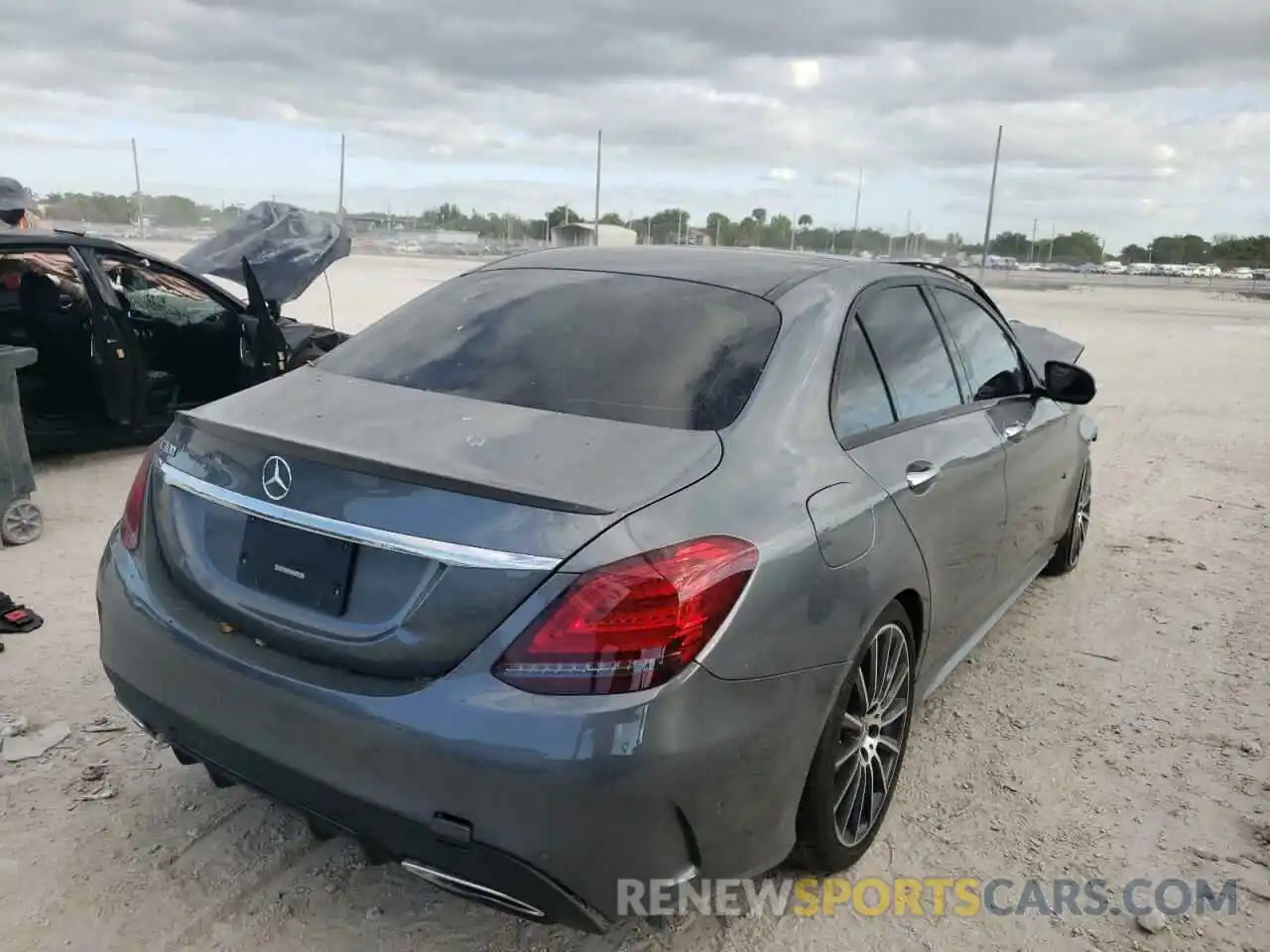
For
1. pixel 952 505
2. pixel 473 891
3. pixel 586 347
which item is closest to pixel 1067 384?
pixel 952 505

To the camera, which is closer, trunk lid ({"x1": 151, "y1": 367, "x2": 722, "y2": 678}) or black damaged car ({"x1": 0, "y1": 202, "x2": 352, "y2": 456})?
trunk lid ({"x1": 151, "y1": 367, "x2": 722, "y2": 678})

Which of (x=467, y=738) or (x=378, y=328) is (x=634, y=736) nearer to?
(x=467, y=738)

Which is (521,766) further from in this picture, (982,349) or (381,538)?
(982,349)

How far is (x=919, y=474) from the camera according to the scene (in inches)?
112

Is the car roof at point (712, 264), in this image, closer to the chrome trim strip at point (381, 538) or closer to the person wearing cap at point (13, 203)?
the chrome trim strip at point (381, 538)

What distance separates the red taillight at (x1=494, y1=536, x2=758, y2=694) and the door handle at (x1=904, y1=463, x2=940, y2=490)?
1.10 meters

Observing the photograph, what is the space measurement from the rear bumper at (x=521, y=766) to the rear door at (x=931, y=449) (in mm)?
834

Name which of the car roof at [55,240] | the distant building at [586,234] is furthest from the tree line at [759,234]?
the car roof at [55,240]

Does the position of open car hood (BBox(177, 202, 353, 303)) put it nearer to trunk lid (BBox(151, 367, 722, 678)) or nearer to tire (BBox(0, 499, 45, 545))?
tire (BBox(0, 499, 45, 545))

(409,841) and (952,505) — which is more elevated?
(952,505)

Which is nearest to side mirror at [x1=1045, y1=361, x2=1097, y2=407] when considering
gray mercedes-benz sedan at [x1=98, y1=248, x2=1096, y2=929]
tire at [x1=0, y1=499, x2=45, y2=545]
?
gray mercedes-benz sedan at [x1=98, y1=248, x2=1096, y2=929]

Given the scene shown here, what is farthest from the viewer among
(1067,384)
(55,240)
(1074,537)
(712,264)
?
(55,240)

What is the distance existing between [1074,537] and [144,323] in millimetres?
5833

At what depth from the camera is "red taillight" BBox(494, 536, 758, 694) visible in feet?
6.13
